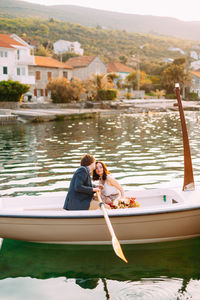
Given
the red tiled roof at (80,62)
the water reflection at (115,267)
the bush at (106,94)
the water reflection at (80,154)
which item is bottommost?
the water reflection at (115,267)

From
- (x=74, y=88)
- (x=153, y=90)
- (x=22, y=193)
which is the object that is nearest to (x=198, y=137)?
(x=22, y=193)

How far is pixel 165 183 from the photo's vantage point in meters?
13.2

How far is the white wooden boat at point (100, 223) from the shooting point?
733 centimetres

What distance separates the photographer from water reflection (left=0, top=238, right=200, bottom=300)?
6.46 metres

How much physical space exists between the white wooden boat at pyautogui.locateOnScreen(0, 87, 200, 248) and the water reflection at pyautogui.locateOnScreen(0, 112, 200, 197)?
15.0 feet

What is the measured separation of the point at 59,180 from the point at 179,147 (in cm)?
999

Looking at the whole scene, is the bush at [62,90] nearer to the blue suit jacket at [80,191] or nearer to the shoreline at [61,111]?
the shoreline at [61,111]

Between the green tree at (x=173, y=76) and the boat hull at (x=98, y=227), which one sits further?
the green tree at (x=173, y=76)

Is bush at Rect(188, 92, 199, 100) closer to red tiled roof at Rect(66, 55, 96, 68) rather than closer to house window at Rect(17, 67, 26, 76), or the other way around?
red tiled roof at Rect(66, 55, 96, 68)

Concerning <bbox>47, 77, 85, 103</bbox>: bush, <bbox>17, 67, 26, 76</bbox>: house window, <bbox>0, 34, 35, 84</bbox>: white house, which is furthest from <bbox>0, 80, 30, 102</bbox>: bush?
<bbox>17, 67, 26, 76</bbox>: house window

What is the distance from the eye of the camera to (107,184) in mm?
8484

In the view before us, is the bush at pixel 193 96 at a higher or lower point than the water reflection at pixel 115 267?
higher

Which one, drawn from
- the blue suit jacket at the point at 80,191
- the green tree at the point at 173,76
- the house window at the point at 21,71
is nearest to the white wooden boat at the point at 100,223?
the blue suit jacket at the point at 80,191

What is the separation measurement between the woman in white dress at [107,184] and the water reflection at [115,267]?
1.14 m
